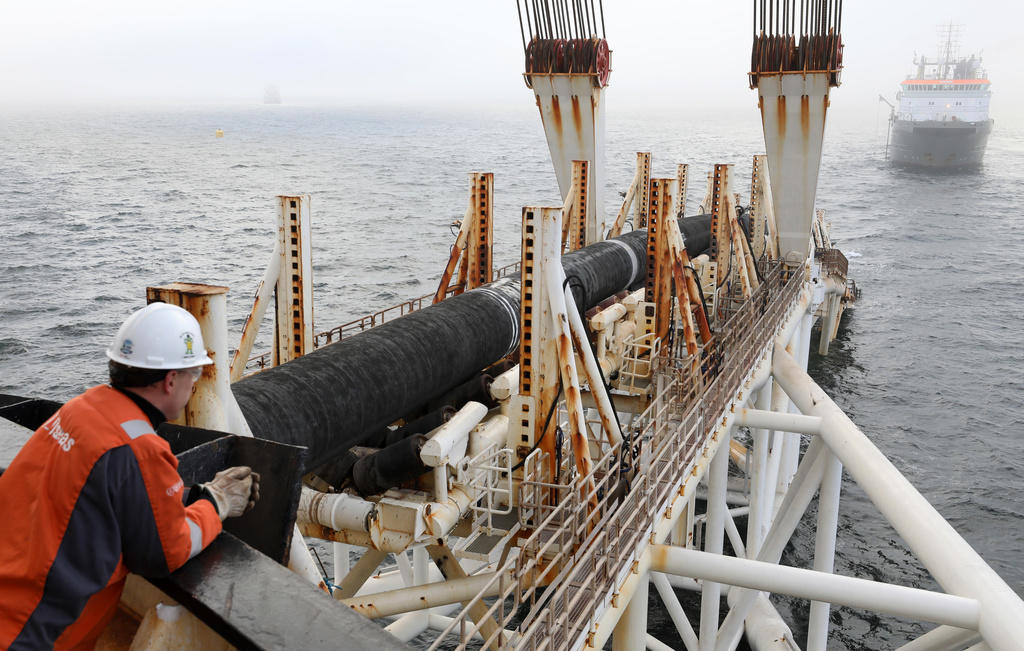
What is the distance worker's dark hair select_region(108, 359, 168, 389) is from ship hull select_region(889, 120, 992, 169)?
127m

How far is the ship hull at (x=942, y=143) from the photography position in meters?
114

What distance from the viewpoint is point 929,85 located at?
4373 inches

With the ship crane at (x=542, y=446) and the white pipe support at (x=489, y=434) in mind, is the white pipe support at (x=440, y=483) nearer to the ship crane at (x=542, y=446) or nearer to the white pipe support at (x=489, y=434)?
the ship crane at (x=542, y=446)

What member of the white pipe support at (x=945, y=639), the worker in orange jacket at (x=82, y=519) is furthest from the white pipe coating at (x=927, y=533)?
the worker in orange jacket at (x=82, y=519)

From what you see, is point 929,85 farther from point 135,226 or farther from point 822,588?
point 822,588

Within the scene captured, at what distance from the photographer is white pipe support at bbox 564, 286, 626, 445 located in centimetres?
1065

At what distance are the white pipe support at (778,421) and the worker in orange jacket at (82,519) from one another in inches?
538

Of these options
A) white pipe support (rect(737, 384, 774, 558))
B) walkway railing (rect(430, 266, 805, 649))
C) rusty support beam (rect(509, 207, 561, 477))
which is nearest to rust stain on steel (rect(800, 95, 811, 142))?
white pipe support (rect(737, 384, 774, 558))

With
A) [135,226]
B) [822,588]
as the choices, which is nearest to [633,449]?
[822,588]

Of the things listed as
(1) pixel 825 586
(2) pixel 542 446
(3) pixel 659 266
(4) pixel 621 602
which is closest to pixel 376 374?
(2) pixel 542 446

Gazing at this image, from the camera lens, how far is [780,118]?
22.4 m

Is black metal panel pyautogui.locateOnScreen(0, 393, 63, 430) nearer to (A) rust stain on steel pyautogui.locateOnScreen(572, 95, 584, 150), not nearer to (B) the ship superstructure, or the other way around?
(A) rust stain on steel pyautogui.locateOnScreen(572, 95, 584, 150)

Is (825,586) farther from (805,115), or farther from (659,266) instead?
(805,115)

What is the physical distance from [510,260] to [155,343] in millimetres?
52301
